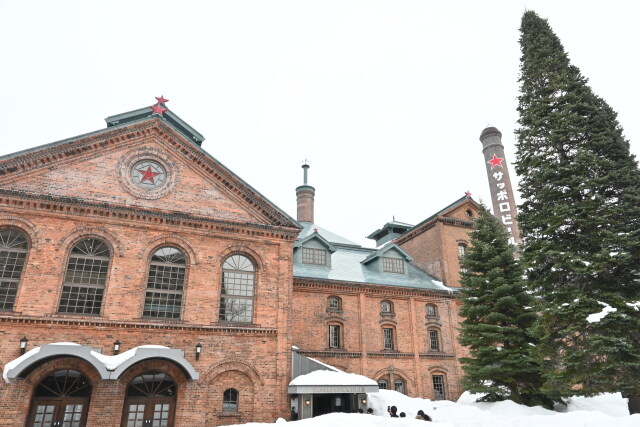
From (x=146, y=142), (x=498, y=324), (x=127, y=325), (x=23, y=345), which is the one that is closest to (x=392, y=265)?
(x=498, y=324)

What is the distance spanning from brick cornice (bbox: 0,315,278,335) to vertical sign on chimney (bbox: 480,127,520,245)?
1119 inches

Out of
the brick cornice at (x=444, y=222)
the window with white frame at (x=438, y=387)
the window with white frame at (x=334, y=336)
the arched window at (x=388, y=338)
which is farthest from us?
the brick cornice at (x=444, y=222)

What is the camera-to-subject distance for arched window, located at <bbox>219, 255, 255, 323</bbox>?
17219mm

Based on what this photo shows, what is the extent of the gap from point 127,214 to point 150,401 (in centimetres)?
695

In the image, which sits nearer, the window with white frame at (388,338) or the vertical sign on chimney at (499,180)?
the window with white frame at (388,338)

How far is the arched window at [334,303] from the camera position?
2298 centimetres

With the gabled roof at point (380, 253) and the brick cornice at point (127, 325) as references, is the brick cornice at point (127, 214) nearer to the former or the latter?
the brick cornice at point (127, 325)

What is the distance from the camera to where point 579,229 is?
13359 millimetres

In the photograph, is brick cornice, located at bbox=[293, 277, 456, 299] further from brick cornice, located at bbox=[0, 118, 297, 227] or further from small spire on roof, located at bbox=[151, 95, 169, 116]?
small spire on roof, located at bbox=[151, 95, 169, 116]

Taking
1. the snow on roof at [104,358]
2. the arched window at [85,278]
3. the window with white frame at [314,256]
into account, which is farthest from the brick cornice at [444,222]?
the arched window at [85,278]

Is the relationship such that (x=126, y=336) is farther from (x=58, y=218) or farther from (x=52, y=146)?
(x=52, y=146)

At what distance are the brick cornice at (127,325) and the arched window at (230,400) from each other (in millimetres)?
2190

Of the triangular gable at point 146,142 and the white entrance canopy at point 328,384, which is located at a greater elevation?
the triangular gable at point 146,142

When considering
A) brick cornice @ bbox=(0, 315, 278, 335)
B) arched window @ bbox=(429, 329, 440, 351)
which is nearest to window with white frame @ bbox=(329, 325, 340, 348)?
arched window @ bbox=(429, 329, 440, 351)
